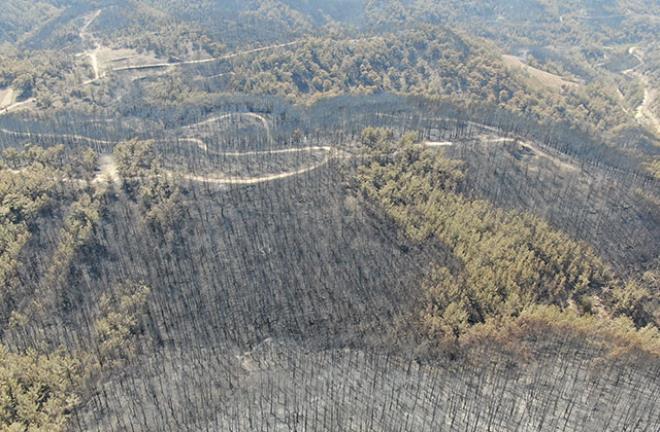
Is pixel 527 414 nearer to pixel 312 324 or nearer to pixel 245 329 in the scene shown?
pixel 312 324

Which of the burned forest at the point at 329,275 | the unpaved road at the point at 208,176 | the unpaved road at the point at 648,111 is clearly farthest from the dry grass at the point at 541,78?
the unpaved road at the point at 208,176

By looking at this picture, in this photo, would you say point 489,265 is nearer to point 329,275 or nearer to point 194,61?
point 329,275

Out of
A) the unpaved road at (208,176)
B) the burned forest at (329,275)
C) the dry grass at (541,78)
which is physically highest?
the dry grass at (541,78)

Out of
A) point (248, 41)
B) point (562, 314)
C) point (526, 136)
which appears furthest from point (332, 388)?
point (248, 41)

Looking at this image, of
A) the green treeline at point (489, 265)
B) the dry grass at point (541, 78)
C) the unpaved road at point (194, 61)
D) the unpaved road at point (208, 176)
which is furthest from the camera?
the dry grass at point (541, 78)

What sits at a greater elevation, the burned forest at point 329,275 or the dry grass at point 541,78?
the dry grass at point 541,78

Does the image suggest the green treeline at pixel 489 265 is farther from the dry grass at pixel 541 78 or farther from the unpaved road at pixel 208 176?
the dry grass at pixel 541 78

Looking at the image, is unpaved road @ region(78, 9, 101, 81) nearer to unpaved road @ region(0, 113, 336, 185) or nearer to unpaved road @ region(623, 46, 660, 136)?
unpaved road @ region(0, 113, 336, 185)

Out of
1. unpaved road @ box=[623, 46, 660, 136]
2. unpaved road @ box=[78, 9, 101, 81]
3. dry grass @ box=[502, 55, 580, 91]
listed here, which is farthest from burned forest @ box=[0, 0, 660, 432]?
dry grass @ box=[502, 55, 580, 91]

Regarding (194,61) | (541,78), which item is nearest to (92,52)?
(194,61)
